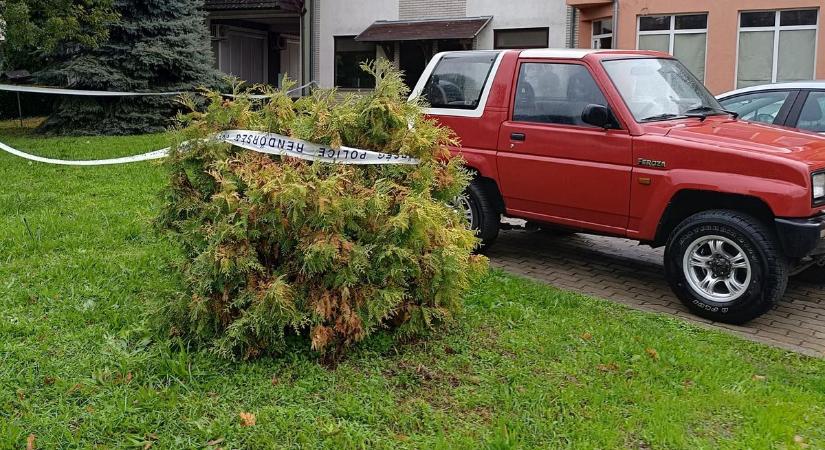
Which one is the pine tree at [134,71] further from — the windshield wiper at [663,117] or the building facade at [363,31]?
the windshield wiper at [663,117]

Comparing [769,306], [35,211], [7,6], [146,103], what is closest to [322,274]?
[769,306]

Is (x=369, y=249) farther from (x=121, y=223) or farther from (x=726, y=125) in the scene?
(x=121, y=223)

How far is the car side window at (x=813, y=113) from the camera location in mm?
7602

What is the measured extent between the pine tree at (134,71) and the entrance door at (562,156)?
430 inches

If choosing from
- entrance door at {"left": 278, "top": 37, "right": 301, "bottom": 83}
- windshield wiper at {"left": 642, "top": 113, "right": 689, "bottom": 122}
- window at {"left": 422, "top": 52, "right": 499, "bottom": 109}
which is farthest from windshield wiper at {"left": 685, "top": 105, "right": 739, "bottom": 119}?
entrance door at {"left": 278, "top": 37, "right": 301, "bottom": 83}

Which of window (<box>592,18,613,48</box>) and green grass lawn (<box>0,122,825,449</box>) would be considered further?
window (<box>592,18,613,48</box>)

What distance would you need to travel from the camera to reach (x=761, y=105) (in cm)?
811

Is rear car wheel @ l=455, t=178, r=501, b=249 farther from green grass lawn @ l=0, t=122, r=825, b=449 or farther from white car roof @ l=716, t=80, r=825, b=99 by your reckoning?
white car roof @ l=716, t=80, r=825, b=99

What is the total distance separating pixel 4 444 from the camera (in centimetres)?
346

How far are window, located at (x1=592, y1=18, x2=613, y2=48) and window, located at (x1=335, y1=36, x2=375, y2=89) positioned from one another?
7.76 m

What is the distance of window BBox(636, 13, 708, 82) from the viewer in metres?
19.2

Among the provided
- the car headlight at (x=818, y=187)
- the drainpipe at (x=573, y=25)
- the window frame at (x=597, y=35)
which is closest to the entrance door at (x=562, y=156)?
the car headlight at (x=818, y=187)

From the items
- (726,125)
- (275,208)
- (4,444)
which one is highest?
(726,125)

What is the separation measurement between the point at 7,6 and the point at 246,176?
11849 millimetres
